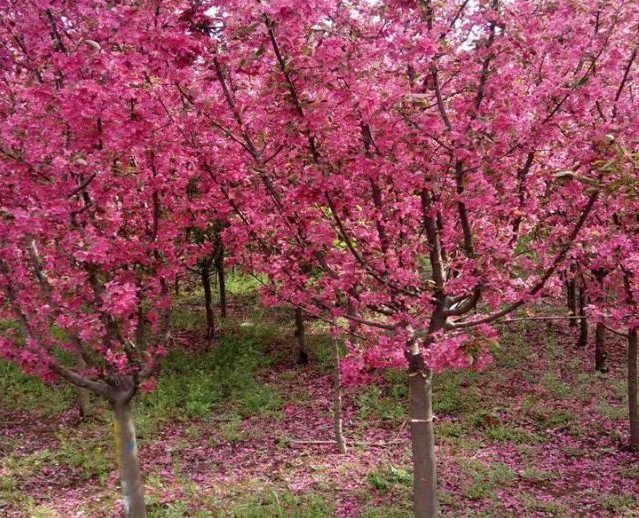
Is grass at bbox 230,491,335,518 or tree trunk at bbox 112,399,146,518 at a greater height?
tree trunk at bbox 112,399,146,518

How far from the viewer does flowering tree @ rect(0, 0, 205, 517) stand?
4.05 meters

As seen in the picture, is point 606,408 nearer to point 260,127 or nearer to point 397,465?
point 397,465

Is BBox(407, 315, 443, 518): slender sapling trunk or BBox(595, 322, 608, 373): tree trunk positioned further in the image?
BBox(595, 322, 608, 373): tree trunk

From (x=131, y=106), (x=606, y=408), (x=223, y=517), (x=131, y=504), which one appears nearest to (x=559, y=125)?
(x=131, y=106)

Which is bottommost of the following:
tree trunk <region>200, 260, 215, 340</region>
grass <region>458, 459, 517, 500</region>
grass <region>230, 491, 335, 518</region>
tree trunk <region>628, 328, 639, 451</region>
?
grass <region>458, 459, 517, 500</region>

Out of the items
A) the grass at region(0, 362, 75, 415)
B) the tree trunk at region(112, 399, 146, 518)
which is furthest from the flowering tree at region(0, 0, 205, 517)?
the grass at region(0, 362, 75, 415)

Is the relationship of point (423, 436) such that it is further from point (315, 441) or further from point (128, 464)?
point (315, 441)

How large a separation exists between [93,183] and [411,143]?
2.47 metres

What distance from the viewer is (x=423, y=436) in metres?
5.05

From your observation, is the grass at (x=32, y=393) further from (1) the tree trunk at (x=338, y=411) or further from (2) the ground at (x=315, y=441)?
(1) the tree trunk at (x=338, y=411)

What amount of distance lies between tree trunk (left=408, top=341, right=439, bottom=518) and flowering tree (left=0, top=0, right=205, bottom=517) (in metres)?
2.22

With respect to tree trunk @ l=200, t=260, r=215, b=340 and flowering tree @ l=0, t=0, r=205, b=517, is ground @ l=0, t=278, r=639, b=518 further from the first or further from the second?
flowering tree @ l=0, t=0, r=205, b=517

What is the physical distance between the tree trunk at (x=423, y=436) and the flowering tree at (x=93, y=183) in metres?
2.22

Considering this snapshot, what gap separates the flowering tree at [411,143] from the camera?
153 inches
